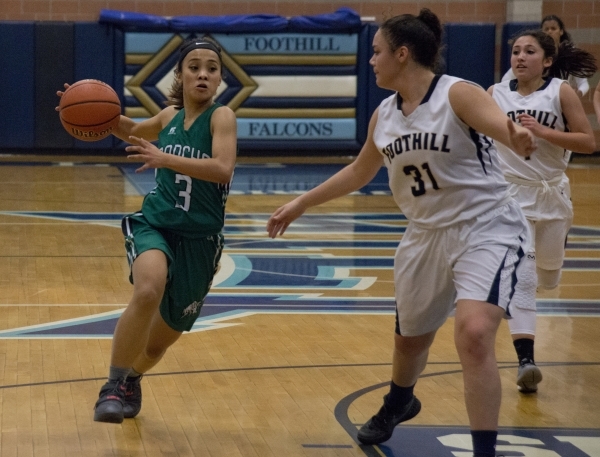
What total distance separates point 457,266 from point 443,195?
0.26 meters

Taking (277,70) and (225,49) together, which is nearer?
(225,49)

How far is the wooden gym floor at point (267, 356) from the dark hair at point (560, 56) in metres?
1.49

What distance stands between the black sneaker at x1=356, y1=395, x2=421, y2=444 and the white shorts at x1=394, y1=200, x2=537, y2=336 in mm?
377

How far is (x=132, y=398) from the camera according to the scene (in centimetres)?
450

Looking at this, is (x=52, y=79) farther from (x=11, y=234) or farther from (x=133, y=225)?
(x=133, y=225)

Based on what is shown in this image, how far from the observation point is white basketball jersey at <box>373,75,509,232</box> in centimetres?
380

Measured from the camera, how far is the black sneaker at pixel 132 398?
4465 mm

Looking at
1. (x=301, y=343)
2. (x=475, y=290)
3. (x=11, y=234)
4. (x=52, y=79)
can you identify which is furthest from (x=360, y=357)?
(x=52, y=79)

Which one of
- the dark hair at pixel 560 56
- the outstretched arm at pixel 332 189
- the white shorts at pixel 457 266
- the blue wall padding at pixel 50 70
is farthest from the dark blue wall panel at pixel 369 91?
the white shorts at pixel 457 266

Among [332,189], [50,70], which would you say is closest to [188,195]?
[332,189]

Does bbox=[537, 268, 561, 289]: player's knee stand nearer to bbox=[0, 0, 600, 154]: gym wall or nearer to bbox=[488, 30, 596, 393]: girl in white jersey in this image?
bbox=[488, 30, 596, 393]: girl in white jersey

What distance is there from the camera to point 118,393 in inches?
166

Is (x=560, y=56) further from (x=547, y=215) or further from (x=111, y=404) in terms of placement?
(x=111, y=404)

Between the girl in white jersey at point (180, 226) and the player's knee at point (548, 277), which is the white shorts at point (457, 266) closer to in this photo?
the girl in white jersey at point (180, 226)
